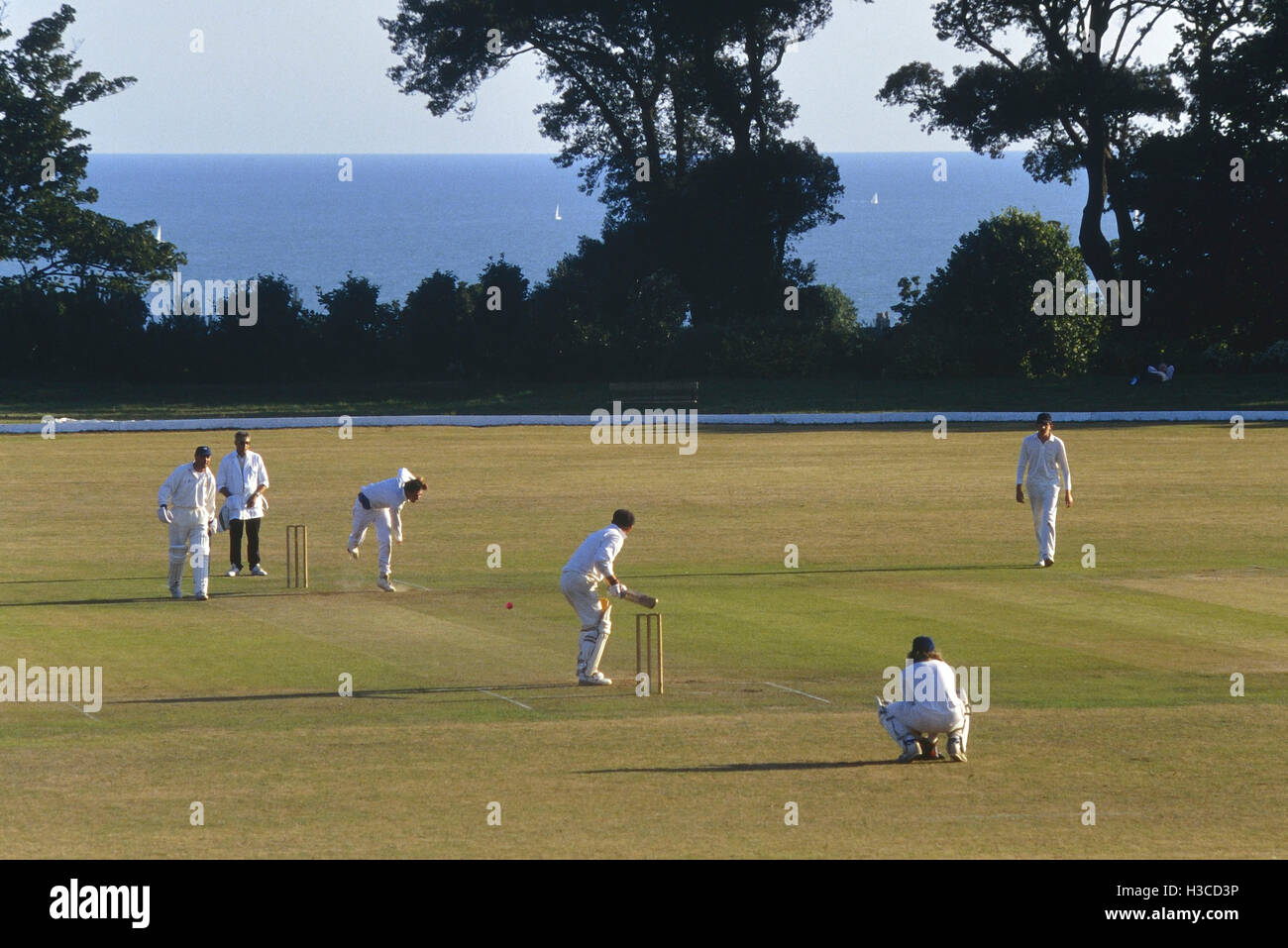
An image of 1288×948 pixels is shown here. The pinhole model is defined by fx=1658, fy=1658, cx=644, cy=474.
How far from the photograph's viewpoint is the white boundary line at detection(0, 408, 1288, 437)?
50.6 meters

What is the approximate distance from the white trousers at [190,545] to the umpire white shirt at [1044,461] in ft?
39.7

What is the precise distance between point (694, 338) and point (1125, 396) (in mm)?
16049

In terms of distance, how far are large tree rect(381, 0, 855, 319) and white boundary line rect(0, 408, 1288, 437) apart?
621 inches

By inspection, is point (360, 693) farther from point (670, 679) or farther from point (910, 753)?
point (910, 753)

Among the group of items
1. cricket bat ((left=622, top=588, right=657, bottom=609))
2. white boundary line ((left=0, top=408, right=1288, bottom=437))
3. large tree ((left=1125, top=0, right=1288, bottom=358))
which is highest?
large tree ((left=1125, top=0, right=1288, bottom=358))

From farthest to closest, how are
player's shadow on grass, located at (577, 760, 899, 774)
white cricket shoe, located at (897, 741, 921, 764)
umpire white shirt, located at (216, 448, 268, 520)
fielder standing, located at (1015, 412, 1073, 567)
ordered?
fielder standing, located at (1015, 412, 1073, 567), umpire white shirt, located at (216, 448, 268, 520), white cricket shoe, located at (897, 741, 921, 764), player's shadow on grass, located at (577, 760, 899, 774)

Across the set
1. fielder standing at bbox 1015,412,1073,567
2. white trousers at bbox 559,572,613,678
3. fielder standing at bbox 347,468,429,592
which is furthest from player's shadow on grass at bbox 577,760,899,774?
fielder standing at bbox 1015,412,1073,567

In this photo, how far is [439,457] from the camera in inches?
1687

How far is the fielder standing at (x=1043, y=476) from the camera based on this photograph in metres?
25.3

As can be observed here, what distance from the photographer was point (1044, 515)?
84.5ft

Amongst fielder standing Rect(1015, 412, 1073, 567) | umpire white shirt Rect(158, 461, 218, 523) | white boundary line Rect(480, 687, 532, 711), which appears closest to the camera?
white boundary line Rect(480, 687, 532, 711)

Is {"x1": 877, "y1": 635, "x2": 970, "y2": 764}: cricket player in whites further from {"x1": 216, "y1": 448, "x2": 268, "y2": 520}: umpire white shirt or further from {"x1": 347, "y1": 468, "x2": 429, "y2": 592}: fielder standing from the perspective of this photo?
{"x1": 216, "y1": 448, "x2": 268, "y2": 520}: umpire white shirt

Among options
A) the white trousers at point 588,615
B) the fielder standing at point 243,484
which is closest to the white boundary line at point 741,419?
the fielder standing at point 243,484

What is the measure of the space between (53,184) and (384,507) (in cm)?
4930
